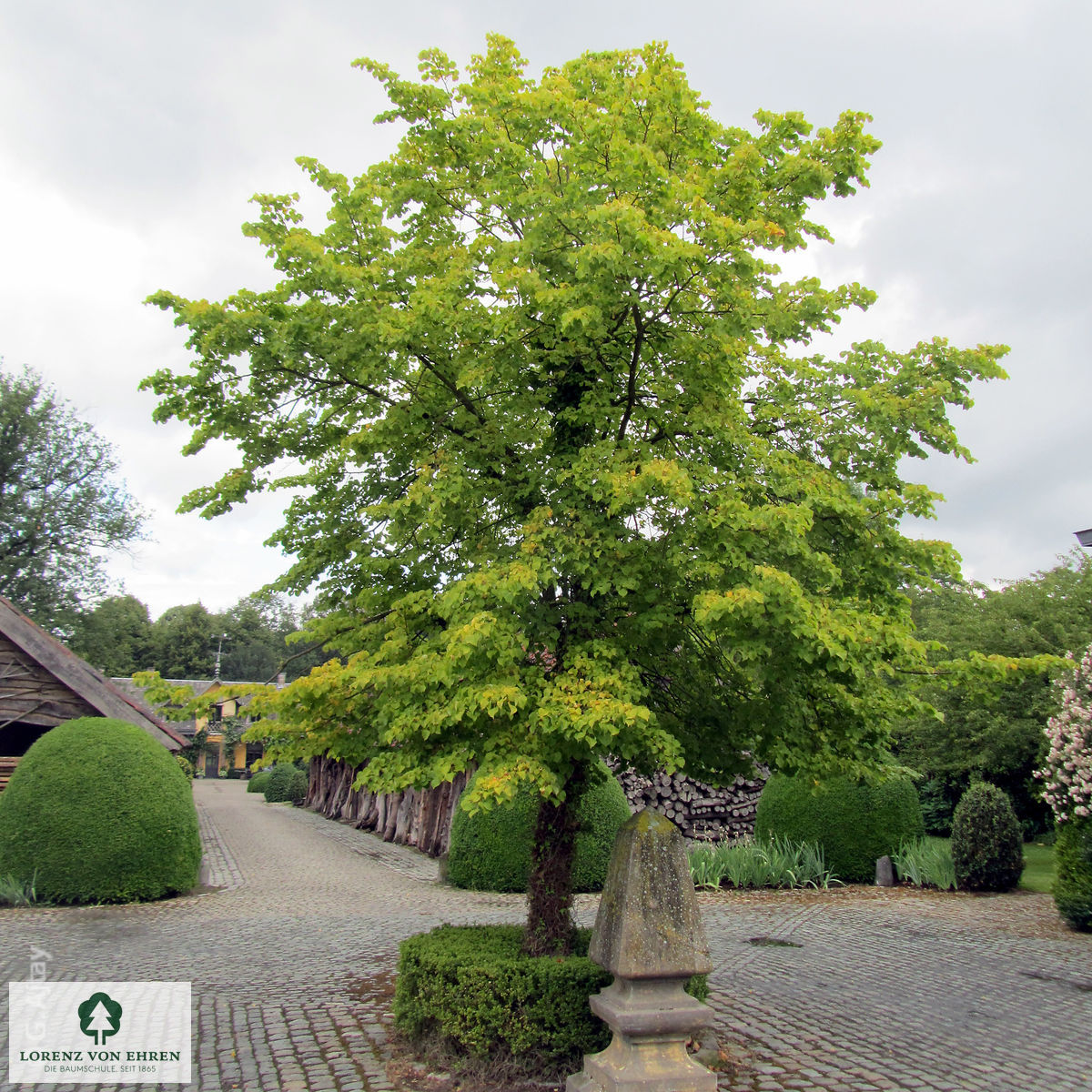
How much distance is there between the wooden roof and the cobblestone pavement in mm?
3072

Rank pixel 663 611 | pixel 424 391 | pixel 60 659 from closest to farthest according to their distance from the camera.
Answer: pixel 663 611
pixel 424 391
pixel 60 659

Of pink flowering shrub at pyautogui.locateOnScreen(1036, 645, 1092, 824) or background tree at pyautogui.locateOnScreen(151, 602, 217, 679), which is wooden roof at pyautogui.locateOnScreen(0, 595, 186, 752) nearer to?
pink flowering shrub at pyautogui.locateOnScreen(1036, 645, 1092, 824)

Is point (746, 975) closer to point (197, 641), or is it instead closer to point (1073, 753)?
point (1073, 753)

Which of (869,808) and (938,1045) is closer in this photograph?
(938,1045)

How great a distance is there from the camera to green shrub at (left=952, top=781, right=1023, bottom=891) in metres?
13.5

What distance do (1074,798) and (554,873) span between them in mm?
7650

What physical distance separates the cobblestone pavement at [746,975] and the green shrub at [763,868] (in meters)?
0.48

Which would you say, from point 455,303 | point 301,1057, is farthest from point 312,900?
point 455,303

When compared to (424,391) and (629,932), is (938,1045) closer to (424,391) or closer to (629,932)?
(629,932)

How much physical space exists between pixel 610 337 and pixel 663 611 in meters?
2.04

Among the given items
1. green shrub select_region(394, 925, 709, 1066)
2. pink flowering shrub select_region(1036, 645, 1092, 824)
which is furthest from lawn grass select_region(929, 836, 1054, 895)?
green shrub select_region(394, 925, 709, 1066)

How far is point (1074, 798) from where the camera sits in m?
10.6

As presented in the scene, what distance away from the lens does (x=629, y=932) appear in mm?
5137

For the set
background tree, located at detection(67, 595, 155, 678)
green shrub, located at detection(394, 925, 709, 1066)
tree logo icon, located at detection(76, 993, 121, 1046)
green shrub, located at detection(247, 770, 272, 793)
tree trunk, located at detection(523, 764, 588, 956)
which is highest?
background tree, located at detection(67, 595, 155, 678)
